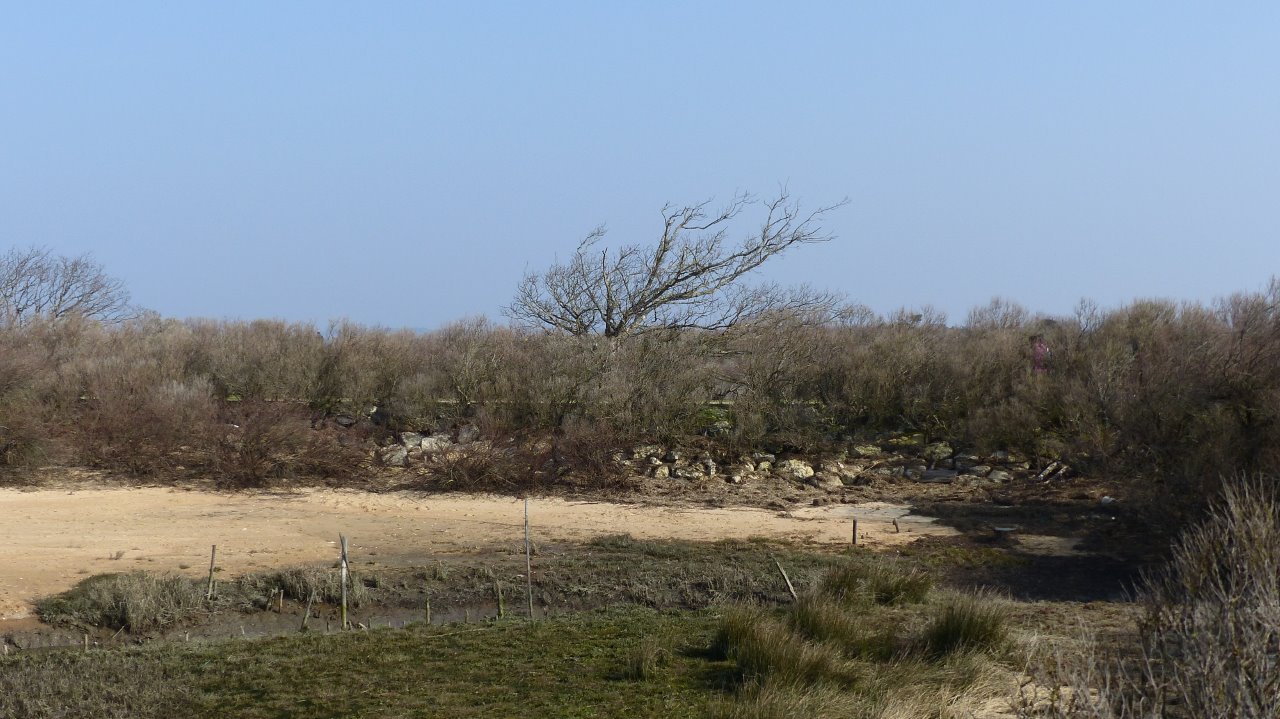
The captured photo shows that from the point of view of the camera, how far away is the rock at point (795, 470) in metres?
20.3

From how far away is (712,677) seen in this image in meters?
8.75

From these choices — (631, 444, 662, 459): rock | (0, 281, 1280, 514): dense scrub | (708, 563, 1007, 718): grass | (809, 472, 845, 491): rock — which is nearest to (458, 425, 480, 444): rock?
(0, 281, 1280, 514): dense scrub

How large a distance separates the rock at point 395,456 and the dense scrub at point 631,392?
32 centimetres

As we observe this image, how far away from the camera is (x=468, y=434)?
21.1m

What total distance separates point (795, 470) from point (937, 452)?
2929 mm

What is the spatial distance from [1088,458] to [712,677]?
461 inches

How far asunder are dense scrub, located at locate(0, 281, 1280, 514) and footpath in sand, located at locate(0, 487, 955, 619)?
4.49 ft

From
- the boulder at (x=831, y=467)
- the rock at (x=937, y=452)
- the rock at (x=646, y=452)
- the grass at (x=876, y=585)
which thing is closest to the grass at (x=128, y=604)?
the grass at (x=876, y=585)

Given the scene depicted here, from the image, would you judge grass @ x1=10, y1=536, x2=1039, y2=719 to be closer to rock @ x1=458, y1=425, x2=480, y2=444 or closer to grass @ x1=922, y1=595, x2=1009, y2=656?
grass @ x1=922, y1=595, x2=1009, y2=656

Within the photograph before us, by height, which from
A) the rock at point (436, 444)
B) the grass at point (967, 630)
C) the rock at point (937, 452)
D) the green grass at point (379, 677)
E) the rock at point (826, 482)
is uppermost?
the rock at point (436, 444)

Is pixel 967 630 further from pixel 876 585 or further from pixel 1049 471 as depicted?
pixel 1049 471

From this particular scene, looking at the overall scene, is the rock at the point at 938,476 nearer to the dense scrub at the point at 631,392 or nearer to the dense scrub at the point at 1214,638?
the dense scrub at the point at 631,392

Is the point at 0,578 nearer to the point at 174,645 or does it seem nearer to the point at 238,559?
the point at 238,559

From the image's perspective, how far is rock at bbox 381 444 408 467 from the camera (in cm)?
2023
